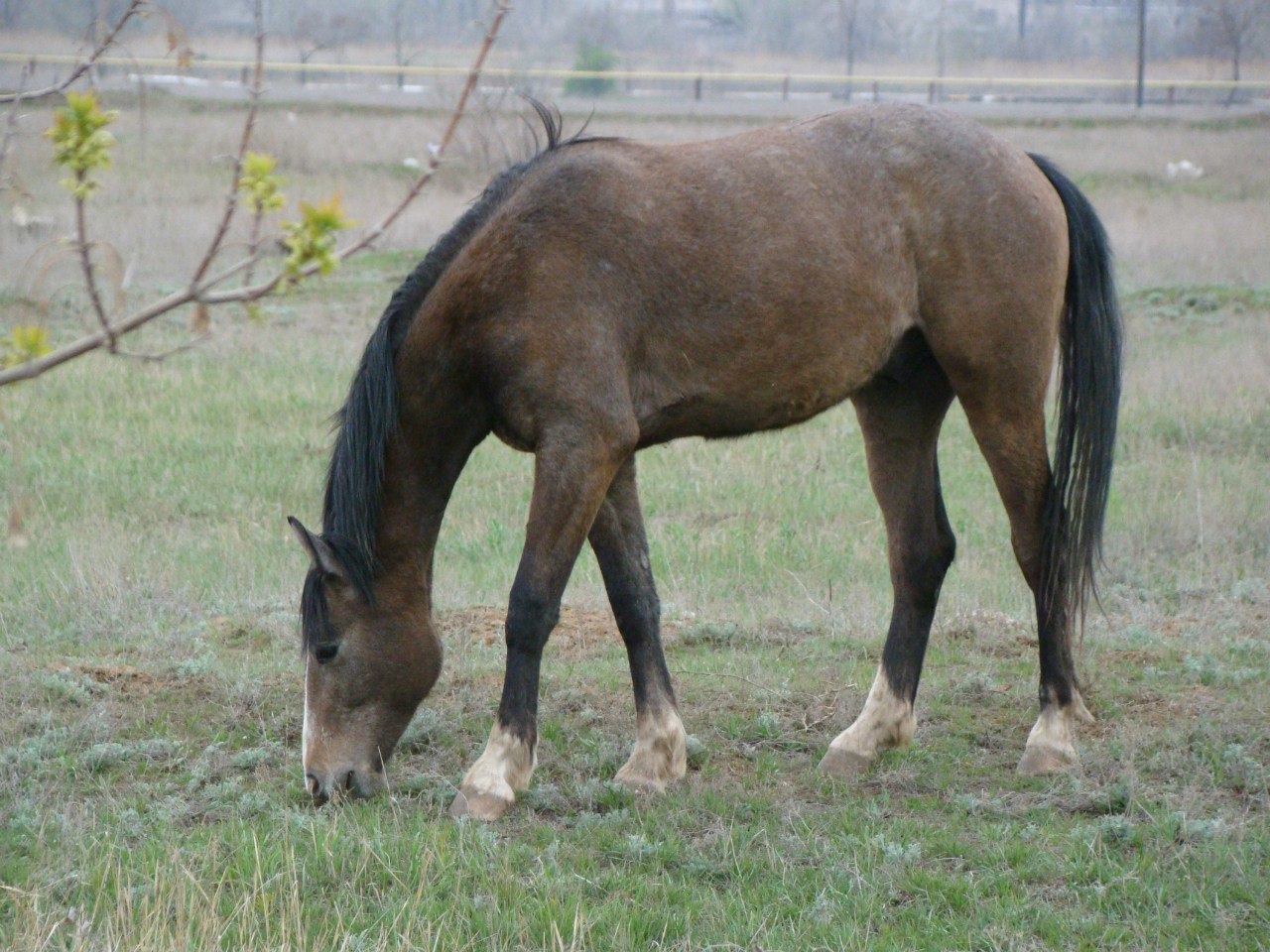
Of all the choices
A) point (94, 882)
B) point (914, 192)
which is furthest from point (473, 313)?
point (94, 882)

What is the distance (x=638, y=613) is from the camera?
4875mm

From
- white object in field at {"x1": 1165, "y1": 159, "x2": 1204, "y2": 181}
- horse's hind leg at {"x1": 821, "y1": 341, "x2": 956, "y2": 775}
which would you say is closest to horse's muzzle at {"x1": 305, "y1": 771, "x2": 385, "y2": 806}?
horse's hind leg at {"x1": 821, "y1": 341, "x2": 956, "y2": 775}

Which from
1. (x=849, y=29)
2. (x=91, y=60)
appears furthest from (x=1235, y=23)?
(x=91, y=60)

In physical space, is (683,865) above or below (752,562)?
above

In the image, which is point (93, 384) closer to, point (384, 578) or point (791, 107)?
point (384, 578)

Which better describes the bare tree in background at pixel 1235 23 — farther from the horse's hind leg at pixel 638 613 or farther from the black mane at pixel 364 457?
the black mane at pixel 364 457

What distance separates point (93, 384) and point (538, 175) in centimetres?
866

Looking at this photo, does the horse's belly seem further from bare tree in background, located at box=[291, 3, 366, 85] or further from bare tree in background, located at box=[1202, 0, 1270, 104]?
bare tree in background, located at box=[1202, 0, 1270, 104]

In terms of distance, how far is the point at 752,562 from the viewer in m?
7.89

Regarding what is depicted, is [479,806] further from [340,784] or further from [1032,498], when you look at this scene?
[1032,498]

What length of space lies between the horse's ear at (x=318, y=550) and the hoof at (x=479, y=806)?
2.82 feet

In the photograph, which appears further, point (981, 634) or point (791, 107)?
point (791, 107)

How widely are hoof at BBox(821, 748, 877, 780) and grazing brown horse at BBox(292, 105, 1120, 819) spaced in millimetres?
13

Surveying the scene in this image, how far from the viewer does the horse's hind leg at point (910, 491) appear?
5.22m
